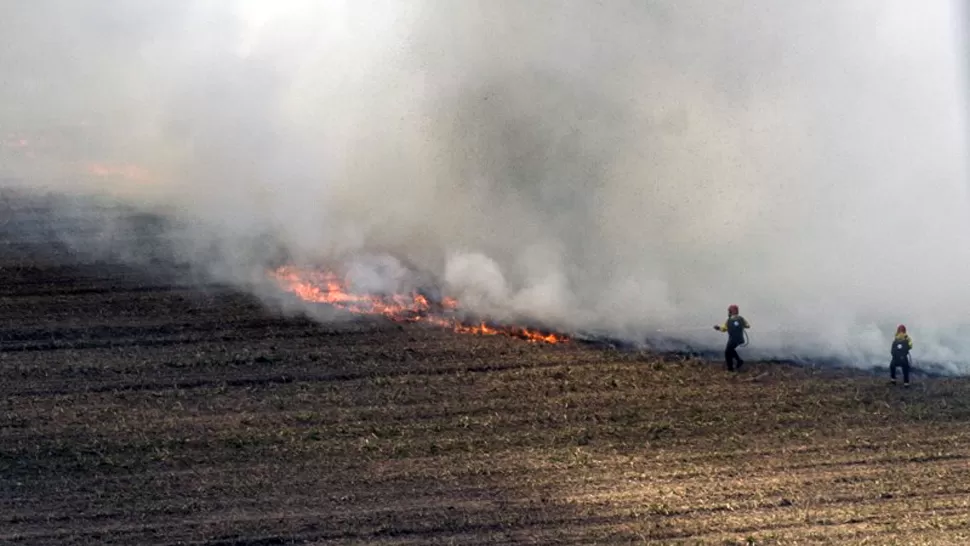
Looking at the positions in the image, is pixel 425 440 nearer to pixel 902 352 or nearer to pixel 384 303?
pixel 384 303

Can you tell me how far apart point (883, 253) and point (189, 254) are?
13291 mm

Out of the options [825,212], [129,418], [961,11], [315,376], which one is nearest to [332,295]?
[315,376]

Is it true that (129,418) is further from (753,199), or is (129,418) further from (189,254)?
(753,199)

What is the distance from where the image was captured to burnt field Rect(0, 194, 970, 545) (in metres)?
12.2

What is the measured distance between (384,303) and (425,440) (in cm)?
454

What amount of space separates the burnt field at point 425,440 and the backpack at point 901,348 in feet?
1.88

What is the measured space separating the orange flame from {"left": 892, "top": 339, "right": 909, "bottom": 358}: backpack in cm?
516

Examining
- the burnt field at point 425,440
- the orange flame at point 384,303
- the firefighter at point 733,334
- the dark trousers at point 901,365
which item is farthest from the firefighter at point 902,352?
the orange flame at point 384,303

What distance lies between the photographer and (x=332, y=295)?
18.2 m

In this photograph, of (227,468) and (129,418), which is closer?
(227,468)

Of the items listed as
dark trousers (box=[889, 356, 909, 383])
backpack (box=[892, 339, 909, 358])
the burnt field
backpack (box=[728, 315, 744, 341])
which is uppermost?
backpack (box=[728, 315, 744, 341])

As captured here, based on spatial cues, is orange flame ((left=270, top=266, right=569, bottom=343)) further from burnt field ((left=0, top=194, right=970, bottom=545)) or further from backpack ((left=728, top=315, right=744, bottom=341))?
backpack ((left=728, top=315, right=744, bottom=341))

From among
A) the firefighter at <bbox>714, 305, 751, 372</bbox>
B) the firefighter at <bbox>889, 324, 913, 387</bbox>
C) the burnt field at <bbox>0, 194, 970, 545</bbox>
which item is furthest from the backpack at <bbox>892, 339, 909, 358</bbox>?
the firefighter at <bbox>714, 305, 751, 372</bbox>

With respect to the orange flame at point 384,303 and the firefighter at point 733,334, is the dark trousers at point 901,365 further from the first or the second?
the orange flame at point 384,303
